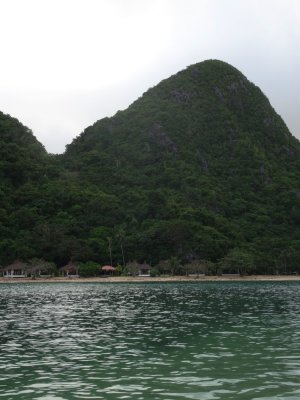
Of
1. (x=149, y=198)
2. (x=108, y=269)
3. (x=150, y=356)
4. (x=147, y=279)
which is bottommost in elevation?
(x=150, y=356)

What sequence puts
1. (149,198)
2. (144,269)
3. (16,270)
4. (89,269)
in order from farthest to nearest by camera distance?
(149,198), (144,269), (16,270), (89,269)

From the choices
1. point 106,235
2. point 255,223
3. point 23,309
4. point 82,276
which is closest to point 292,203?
point 255,223

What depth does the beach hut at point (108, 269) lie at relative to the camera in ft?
340

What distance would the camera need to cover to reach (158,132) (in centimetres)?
19225

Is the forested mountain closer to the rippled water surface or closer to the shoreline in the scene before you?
the shoreline

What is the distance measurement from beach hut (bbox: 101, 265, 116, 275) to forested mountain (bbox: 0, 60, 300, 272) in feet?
19.3

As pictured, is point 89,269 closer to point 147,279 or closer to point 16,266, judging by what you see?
point 147,279

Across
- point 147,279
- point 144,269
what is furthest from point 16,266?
point 147,279

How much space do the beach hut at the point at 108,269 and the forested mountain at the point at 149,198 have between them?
589 centimetres

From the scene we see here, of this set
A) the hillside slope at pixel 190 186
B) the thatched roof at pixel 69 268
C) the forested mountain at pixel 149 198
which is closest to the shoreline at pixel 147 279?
the forested mountain at pixel 149 198

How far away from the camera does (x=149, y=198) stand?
142 m

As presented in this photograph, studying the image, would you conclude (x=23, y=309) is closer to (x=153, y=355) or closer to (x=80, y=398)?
(x=153, y=355)

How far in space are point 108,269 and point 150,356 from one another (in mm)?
86529

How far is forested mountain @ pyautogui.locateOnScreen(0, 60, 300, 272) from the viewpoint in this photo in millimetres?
113375
